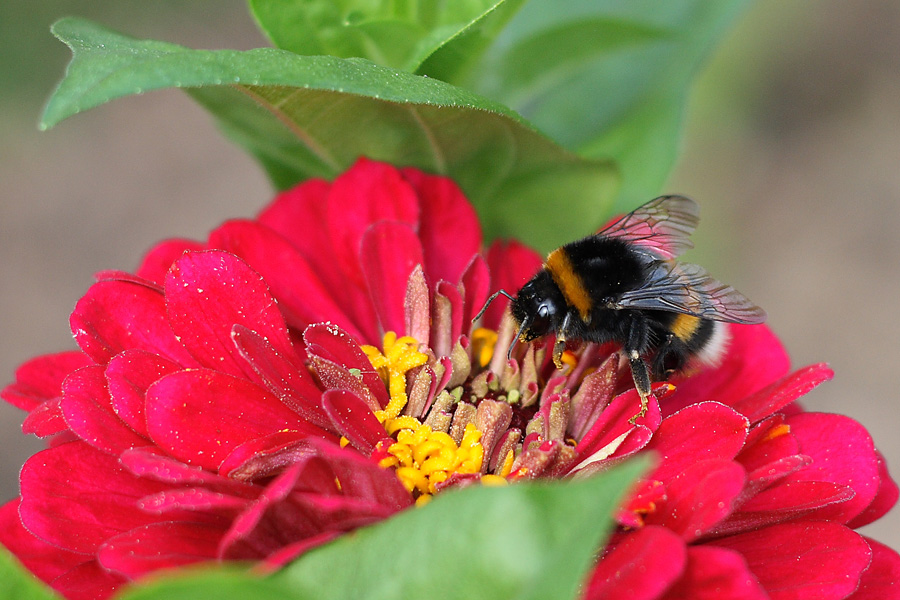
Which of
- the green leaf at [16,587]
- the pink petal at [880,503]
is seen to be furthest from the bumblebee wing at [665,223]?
the green leaf at [16,587]

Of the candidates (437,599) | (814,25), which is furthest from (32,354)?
(814,25)

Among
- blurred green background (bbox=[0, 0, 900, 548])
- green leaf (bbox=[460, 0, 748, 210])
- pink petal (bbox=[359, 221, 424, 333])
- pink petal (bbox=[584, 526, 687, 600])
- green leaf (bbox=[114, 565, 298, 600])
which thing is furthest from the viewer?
blurred green background (bbox=[0, 0, 900, 548])

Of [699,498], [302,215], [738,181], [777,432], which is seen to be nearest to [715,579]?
[699,498]

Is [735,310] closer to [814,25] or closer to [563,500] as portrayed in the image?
[563,500]

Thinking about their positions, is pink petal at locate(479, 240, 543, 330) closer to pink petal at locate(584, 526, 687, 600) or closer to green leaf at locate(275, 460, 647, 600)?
pink petal at locate(584, 526, 687, 600)

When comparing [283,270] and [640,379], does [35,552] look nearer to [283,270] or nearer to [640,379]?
[283,270]

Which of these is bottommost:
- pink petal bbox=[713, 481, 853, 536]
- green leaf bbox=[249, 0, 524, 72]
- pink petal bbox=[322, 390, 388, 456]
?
pink petal bbox=[713, 481, 853, 536]

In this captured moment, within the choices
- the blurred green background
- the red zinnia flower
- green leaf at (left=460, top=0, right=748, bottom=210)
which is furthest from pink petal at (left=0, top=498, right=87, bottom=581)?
the blurred green background
